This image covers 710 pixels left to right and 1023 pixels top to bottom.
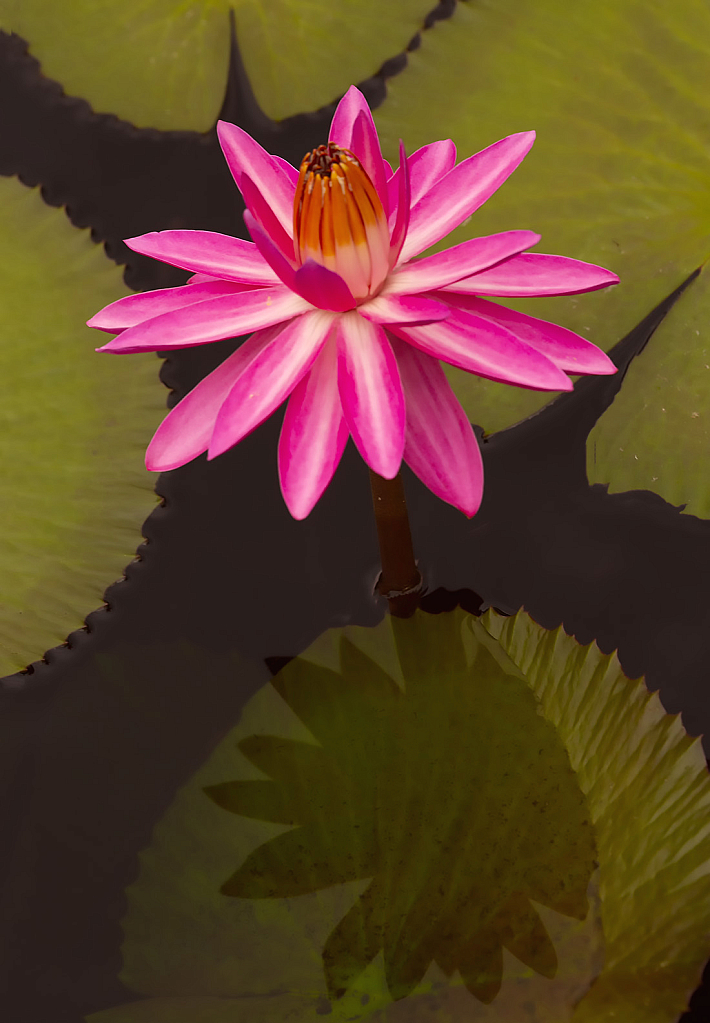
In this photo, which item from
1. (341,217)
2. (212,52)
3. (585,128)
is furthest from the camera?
(212,52)

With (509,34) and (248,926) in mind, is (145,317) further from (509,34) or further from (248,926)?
(509,34)

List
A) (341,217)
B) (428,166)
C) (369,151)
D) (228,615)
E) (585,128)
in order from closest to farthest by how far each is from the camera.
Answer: (341,217), (369,151), (428,166), (228,615), (585,128)

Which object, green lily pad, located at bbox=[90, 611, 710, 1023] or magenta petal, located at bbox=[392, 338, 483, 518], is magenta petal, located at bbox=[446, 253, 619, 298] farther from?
green lily pad, located at bbox=[90, 611, 710, 1023]

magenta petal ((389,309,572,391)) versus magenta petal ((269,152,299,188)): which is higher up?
magenta petal ((269,152,299,188))

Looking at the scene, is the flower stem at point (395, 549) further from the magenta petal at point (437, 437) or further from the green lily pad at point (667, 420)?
the green lily pad at point (667, 420)

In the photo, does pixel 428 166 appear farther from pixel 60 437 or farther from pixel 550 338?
pixel 60 437

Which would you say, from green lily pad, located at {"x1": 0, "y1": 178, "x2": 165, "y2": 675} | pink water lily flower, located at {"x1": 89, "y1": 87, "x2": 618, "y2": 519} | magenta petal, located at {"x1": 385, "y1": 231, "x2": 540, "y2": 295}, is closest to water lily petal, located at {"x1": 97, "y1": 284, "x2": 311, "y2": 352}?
pink water lily flower, located at {"x1": 89, "y1": 87, "x2": 618, "y2": 519}

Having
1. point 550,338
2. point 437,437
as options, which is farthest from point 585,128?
point 437,437
